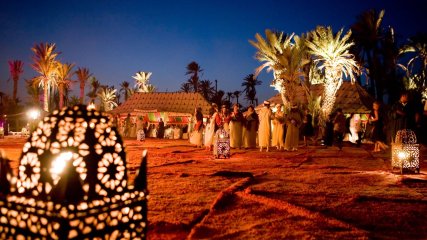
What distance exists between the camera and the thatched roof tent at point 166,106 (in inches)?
1494

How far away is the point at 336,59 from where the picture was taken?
2872 cm

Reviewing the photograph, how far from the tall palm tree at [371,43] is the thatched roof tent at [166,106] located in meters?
17.5

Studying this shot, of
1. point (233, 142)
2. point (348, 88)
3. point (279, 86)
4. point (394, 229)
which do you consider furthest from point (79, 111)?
point (348, 88)

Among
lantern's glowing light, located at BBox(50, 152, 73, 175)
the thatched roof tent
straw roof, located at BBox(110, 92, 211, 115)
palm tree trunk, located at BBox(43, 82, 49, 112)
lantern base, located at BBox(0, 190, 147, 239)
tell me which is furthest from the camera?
palm tree trunk, located at BBox(43, 82, 49, 112)

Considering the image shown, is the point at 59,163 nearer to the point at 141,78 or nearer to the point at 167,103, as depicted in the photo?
the point at 167,103

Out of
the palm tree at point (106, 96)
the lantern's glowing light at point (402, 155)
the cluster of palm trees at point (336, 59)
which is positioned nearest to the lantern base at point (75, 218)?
the lantern's glowing light at point (402, 155)

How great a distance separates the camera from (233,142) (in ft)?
60.3

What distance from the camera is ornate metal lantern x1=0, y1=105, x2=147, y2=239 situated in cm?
235

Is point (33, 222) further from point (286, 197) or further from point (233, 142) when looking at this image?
point (233, 142)

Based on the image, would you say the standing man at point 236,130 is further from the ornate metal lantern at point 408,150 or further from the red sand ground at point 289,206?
the ornate metal lantern at point 408,150

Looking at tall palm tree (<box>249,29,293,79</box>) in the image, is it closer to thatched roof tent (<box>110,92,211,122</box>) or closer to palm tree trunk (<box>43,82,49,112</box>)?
thatched roof tent (<box>110,92,211,122</box>)

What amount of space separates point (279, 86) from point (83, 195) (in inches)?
1131

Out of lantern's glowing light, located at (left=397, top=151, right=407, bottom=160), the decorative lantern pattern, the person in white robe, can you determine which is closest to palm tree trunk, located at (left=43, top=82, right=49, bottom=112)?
the person in white robe

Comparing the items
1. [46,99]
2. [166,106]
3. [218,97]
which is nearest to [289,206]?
[166,106]
